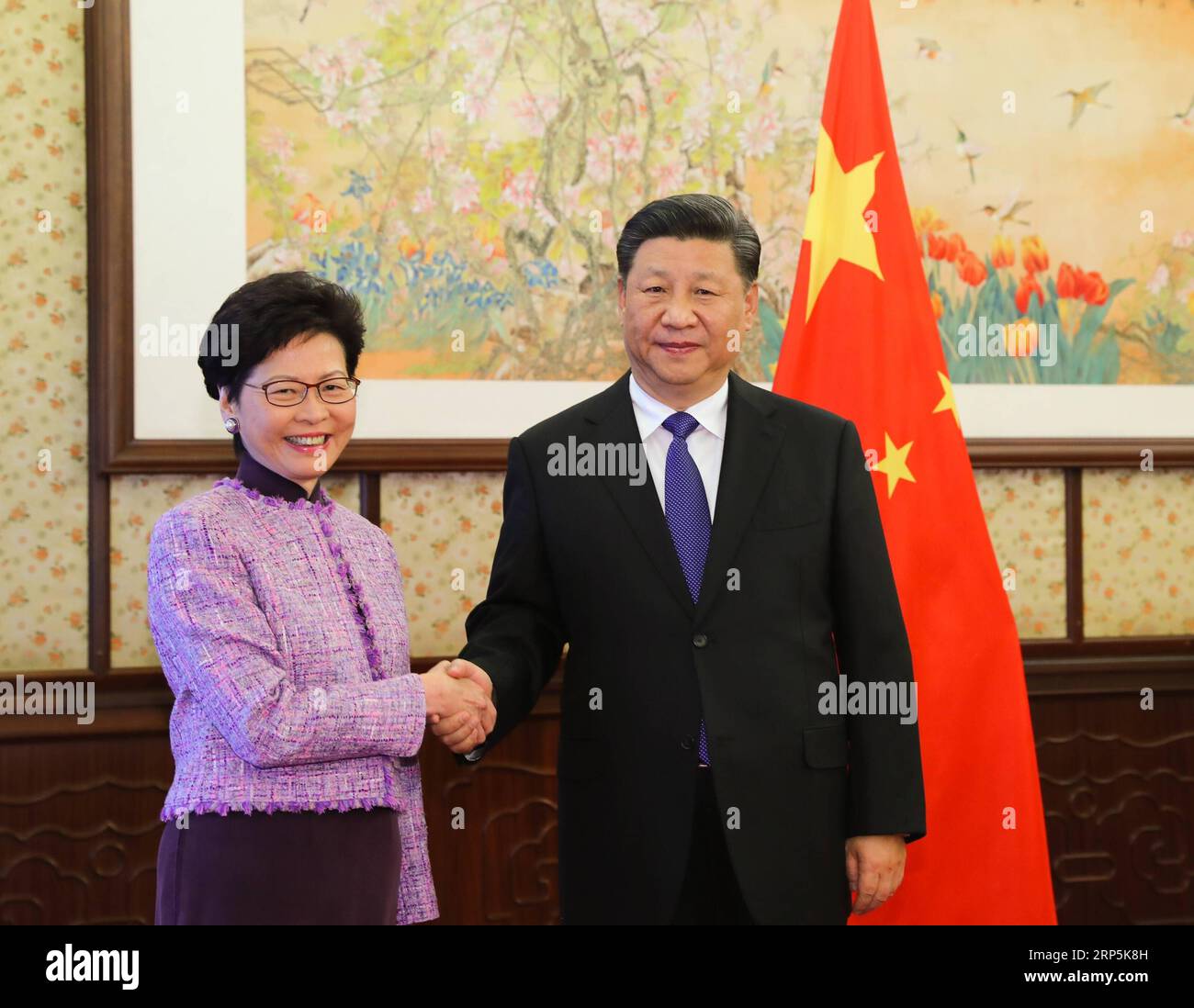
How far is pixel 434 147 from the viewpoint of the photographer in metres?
3.06

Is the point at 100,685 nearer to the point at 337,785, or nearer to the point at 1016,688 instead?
the point at 337,785

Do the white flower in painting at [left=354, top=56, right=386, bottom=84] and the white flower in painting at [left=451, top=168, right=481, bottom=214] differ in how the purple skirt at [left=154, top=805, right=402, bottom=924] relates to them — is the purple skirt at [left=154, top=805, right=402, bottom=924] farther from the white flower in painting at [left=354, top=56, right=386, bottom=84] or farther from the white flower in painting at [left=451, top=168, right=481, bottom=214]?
the white flower in painting at [left=354, top=56, right=386, bottom=84]

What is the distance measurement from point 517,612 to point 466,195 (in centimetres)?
151

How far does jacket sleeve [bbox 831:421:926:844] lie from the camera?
1831 mm

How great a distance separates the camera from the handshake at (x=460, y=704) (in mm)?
1785

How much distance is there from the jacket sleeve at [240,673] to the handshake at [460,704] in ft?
0.42

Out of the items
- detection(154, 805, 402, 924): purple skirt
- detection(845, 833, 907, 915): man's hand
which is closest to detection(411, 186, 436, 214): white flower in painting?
detection(154, 805, 402, 924): purple skirt

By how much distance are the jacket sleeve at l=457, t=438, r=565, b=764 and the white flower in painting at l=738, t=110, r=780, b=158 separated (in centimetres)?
164

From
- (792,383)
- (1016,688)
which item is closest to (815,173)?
(792,383)

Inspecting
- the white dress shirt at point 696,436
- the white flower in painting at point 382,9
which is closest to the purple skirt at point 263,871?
the white dress shirt at point 696,436

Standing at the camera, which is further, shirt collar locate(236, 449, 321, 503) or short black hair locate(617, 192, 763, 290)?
short black hair locate(617, 192, 763, 290)

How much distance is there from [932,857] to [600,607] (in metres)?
1.15

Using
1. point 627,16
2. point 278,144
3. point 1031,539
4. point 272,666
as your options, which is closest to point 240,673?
Result: point 272,666

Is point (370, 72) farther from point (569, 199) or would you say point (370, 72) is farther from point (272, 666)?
point (272, 666)
